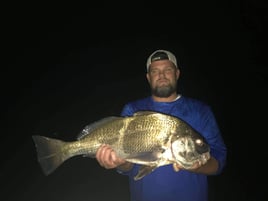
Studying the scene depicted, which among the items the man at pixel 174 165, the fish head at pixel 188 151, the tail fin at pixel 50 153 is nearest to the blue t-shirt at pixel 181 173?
the man at pixel 174 165

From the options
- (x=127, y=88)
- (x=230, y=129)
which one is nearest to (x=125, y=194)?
(x=230, y=129)

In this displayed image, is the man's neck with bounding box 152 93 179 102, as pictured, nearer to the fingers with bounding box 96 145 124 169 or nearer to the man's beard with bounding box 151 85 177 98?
the man's beard with bounding box 151 85 177 98

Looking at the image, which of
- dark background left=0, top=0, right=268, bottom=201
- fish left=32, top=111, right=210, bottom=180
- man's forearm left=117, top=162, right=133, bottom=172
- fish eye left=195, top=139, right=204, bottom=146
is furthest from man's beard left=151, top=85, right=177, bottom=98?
dark background left=0, top=0, right=268, bottom=201

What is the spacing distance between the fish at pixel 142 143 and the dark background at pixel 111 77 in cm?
358

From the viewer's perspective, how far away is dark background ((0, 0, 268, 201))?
809cm

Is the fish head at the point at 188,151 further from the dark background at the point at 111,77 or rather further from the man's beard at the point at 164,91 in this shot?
the dark background at the point at 111,77

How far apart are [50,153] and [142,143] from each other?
2.88ft

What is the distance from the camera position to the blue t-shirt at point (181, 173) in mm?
3059

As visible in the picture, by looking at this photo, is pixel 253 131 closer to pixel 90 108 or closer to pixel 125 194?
pixel 125 194

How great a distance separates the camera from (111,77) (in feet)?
104

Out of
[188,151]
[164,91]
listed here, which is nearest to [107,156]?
[188,151]

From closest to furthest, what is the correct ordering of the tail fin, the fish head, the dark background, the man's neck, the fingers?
1. the fish head
2. the fingers
3. the tail fin
4. the man's neck
5. the dark background

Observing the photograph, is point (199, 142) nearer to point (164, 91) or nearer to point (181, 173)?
point (181, 173)

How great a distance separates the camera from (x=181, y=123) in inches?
115
